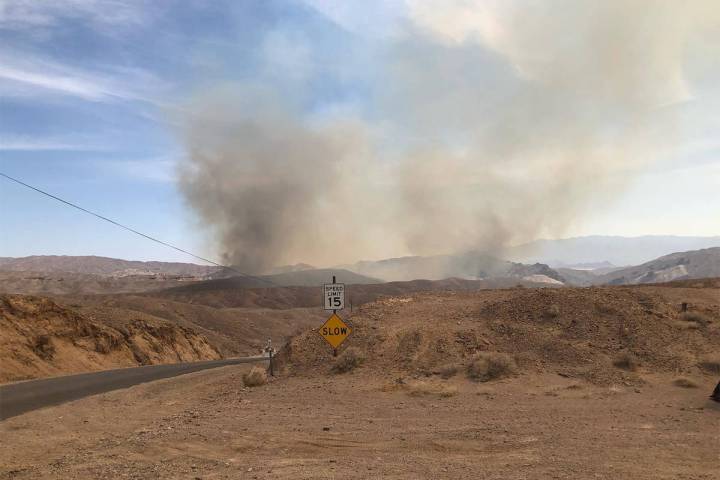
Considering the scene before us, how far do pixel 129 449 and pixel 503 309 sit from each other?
15674mm

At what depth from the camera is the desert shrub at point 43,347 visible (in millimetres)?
28812

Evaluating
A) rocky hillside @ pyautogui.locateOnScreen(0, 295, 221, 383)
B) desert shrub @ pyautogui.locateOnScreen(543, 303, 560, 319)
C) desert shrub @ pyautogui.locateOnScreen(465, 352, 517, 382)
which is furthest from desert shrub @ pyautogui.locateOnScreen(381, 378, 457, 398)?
rocky hillside @ pyautogui.locateOnScreen(0, 295, 221, 383)

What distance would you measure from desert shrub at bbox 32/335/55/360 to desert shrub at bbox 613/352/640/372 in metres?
26.5

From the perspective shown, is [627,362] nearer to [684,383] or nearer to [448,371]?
[684,383]

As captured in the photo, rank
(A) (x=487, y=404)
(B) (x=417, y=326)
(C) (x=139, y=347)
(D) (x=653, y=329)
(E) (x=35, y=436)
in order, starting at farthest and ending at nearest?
(C) (x=139, y=347) → (B) (x=417, y=326) → (D) (x=653, y=329) → (A) (x=487, y=404) → (E) (x=35, y=436)

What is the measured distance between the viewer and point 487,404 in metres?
14.0

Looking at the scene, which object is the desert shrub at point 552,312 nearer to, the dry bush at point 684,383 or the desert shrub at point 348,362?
the dry bush at point 684,383

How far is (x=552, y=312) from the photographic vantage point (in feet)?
69.4

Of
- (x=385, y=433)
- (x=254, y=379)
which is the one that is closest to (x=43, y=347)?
(x=254, y=379)

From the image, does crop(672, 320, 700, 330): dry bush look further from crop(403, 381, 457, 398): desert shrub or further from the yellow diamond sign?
the yellow diamond sign

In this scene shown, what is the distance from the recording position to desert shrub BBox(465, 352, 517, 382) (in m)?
17.0

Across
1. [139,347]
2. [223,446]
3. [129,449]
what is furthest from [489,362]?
[139,347]

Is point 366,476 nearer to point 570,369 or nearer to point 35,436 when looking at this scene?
point 35,436

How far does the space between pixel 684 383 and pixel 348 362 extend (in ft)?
32.2
